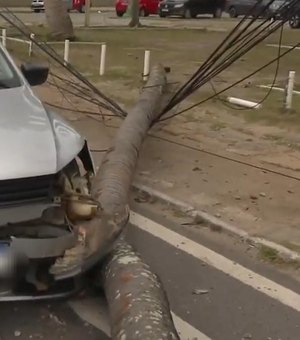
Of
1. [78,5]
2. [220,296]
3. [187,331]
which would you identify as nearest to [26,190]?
[187,331]

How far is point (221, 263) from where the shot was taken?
5.91 metres

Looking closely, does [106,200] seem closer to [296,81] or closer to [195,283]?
[195,283]

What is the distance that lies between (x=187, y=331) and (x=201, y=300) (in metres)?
0.50

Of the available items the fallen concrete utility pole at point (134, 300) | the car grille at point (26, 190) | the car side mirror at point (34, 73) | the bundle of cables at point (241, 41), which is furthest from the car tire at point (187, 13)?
the car grille at point (26, 190)

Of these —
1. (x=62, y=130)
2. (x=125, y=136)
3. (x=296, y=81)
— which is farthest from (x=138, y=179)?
(x=296, y=81)

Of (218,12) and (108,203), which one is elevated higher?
(108,203)

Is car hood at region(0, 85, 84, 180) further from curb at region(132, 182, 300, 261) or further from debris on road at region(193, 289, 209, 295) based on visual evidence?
curb at region(132, 182, 300, 261)

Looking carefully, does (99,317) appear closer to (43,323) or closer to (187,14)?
(43,323)

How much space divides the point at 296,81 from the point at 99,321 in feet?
38.2

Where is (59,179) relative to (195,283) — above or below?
above

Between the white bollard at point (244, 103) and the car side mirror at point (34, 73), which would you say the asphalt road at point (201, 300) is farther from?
the white bollard at point (244, 103)

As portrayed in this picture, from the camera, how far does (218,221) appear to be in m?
6.79

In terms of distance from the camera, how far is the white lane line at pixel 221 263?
17.6ft

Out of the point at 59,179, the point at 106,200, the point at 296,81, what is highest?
the point at 59,179
